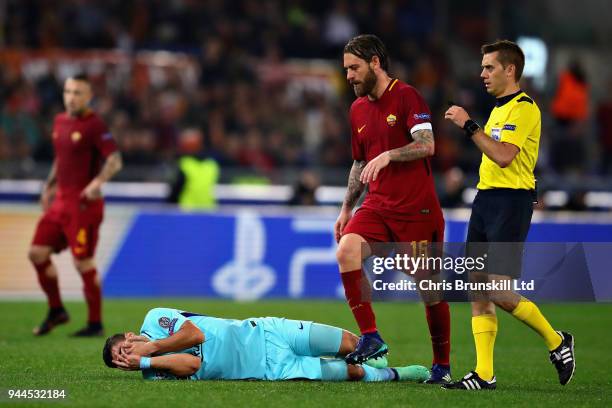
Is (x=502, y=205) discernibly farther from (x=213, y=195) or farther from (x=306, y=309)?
(x=213, y=195)

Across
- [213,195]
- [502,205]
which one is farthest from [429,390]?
[213,195]

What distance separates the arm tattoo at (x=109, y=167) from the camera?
1132 centimetres

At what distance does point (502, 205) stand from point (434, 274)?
0.71 meters

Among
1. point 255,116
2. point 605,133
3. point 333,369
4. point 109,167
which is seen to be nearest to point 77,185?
point 109,167

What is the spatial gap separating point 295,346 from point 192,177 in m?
9.20

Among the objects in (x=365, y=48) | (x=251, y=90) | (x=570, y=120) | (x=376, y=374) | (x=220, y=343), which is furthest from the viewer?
(x=570, y=120)

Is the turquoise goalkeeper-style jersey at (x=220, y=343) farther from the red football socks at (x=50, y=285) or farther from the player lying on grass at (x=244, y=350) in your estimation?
the red football socks at (x=50, y=285)

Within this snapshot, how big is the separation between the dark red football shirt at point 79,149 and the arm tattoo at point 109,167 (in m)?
0.12

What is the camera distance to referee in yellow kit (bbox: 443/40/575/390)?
775 centimetres

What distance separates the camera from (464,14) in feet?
77.7

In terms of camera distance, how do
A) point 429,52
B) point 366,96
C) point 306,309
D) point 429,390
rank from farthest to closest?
point 429,52 → point 306,309 → point 366,96 → point 429,390

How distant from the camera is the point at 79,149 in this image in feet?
38.1
